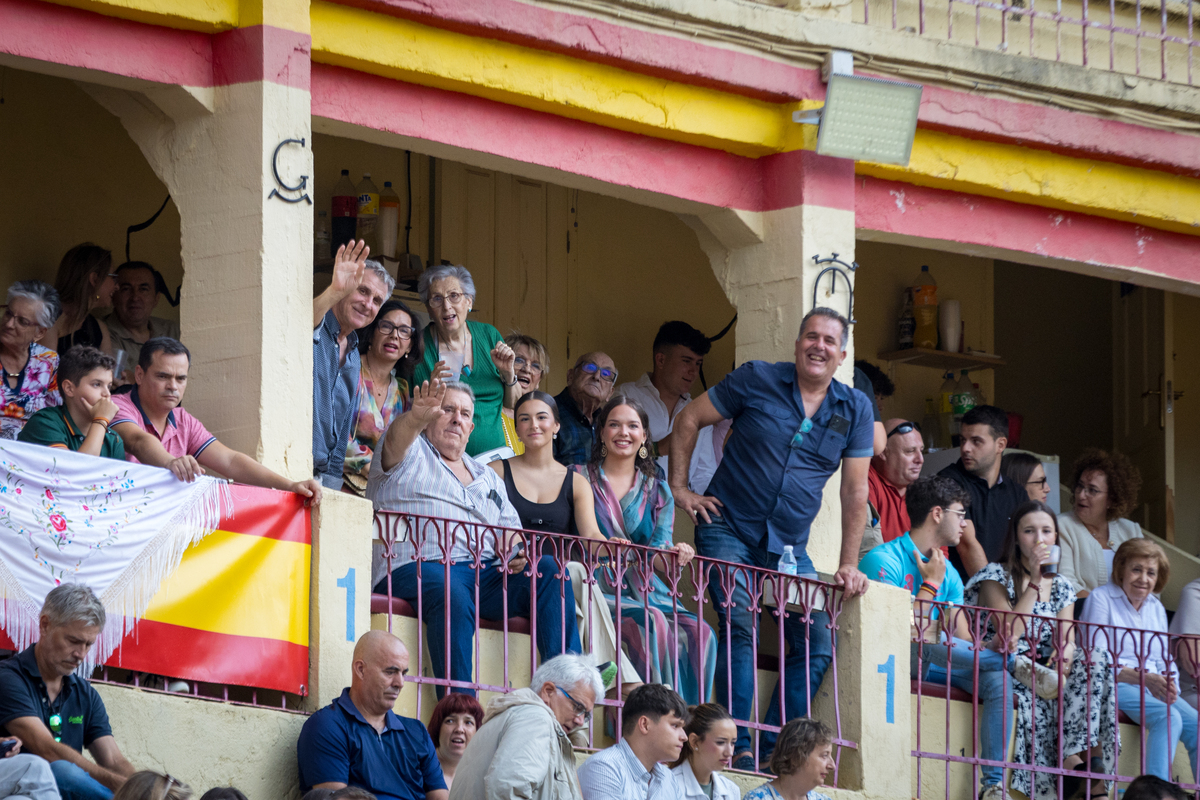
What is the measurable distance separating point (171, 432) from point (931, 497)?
150 inches

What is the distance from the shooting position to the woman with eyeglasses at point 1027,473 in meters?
10.3

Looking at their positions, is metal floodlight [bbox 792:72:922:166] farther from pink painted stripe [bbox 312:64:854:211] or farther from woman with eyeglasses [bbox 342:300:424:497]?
woman with eyeglasses [bbox 342:300:424:497]

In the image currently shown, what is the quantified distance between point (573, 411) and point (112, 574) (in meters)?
3.44

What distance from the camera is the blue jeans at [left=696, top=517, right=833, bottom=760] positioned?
7840 millimetres

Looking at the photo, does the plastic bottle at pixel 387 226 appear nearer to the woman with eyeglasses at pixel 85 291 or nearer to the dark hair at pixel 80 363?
the woman with eyeglasses at pixel 85 291

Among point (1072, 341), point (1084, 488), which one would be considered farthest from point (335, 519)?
point (1072, 341)

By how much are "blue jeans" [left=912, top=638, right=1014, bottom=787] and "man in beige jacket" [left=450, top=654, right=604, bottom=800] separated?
291cm

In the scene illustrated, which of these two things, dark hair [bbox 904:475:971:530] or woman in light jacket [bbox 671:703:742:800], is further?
dark hair [bbox 904:475:971:530]

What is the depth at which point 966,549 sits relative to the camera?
9516 millimetres

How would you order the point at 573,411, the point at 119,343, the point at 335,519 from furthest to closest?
1. the point at 573,411
2. the point at 119,343
3. the point at 335,519

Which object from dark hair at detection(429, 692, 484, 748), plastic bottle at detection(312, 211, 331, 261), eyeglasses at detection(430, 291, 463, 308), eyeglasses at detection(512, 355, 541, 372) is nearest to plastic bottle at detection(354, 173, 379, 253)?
plastic bottle at detection(312, 211, 331, 261)

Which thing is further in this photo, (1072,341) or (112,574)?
(1072,341)

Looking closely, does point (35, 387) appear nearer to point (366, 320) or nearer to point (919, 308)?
point (366, 320)

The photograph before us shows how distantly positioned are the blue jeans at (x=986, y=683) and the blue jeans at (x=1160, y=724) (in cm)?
70
